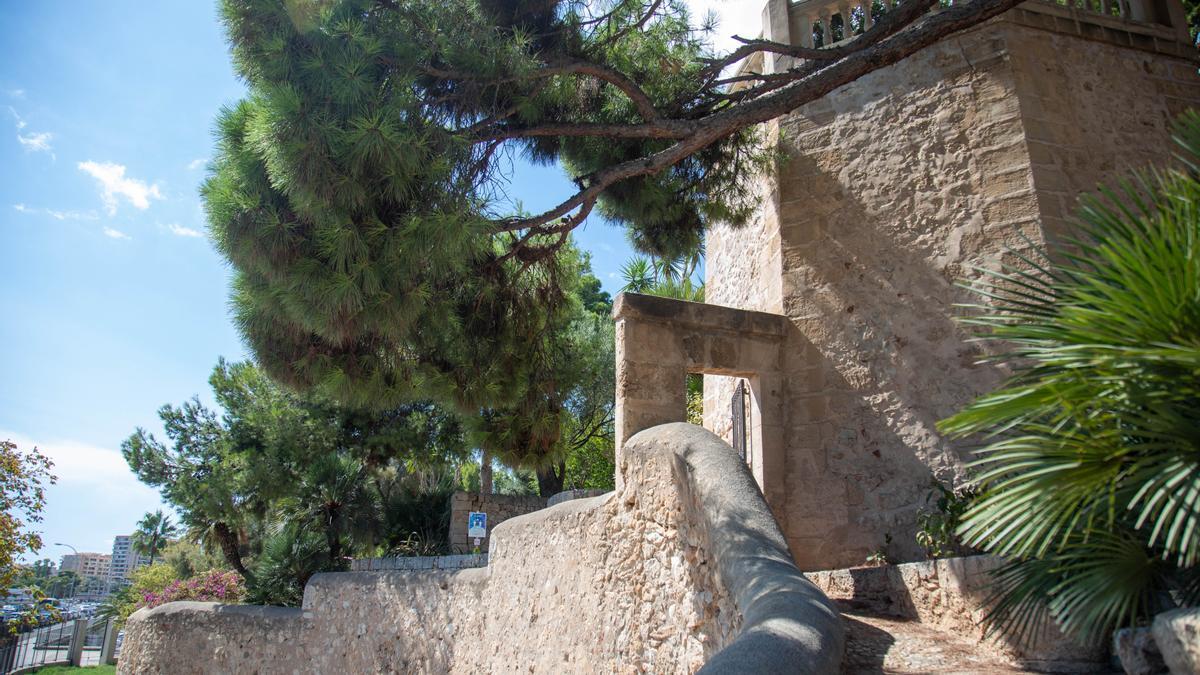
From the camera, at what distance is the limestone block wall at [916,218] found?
636 centimetres

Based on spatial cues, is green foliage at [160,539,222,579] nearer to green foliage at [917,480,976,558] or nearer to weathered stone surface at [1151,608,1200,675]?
green foliage at [917,480,976,558]

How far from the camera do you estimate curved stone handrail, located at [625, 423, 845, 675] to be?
2502mm

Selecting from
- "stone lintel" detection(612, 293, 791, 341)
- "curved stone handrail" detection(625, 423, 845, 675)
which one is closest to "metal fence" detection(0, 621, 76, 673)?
"stone lintel" detection(612, 293, 791, 341)

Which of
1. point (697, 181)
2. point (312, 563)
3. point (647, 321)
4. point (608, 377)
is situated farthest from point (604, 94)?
point (608, 377)

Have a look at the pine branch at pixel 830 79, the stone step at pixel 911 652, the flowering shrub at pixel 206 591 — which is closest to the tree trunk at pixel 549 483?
the flowering shrub at pixel 206 591

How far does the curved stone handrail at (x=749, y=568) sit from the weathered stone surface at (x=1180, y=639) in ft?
3.03

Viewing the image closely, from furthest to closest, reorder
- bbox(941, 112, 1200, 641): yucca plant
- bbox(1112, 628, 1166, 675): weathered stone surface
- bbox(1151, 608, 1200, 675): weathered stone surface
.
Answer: bbox(1112, 628, 1166, 675): weathered stone surface < bbox(941, 112, 1200, 641): yucca plant < bbox(1151, 608, 1200, 675): weathered stone surface

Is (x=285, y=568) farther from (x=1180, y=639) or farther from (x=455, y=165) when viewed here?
(x=1180, y=639)

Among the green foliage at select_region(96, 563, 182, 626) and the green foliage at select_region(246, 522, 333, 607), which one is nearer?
the green foliage at select_region(246, 522, 333, 607)

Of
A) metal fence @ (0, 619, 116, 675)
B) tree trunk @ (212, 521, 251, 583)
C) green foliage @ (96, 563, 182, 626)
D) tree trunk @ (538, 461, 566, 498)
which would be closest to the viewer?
tree trunk @ (212, 521, 251, 583)

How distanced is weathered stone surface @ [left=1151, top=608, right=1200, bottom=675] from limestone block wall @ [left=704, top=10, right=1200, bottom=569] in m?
4.14

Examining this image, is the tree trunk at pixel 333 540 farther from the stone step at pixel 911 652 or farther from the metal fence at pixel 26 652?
the stone step at pixel 911 652

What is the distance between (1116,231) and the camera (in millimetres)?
2604

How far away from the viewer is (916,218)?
6.80 meters
